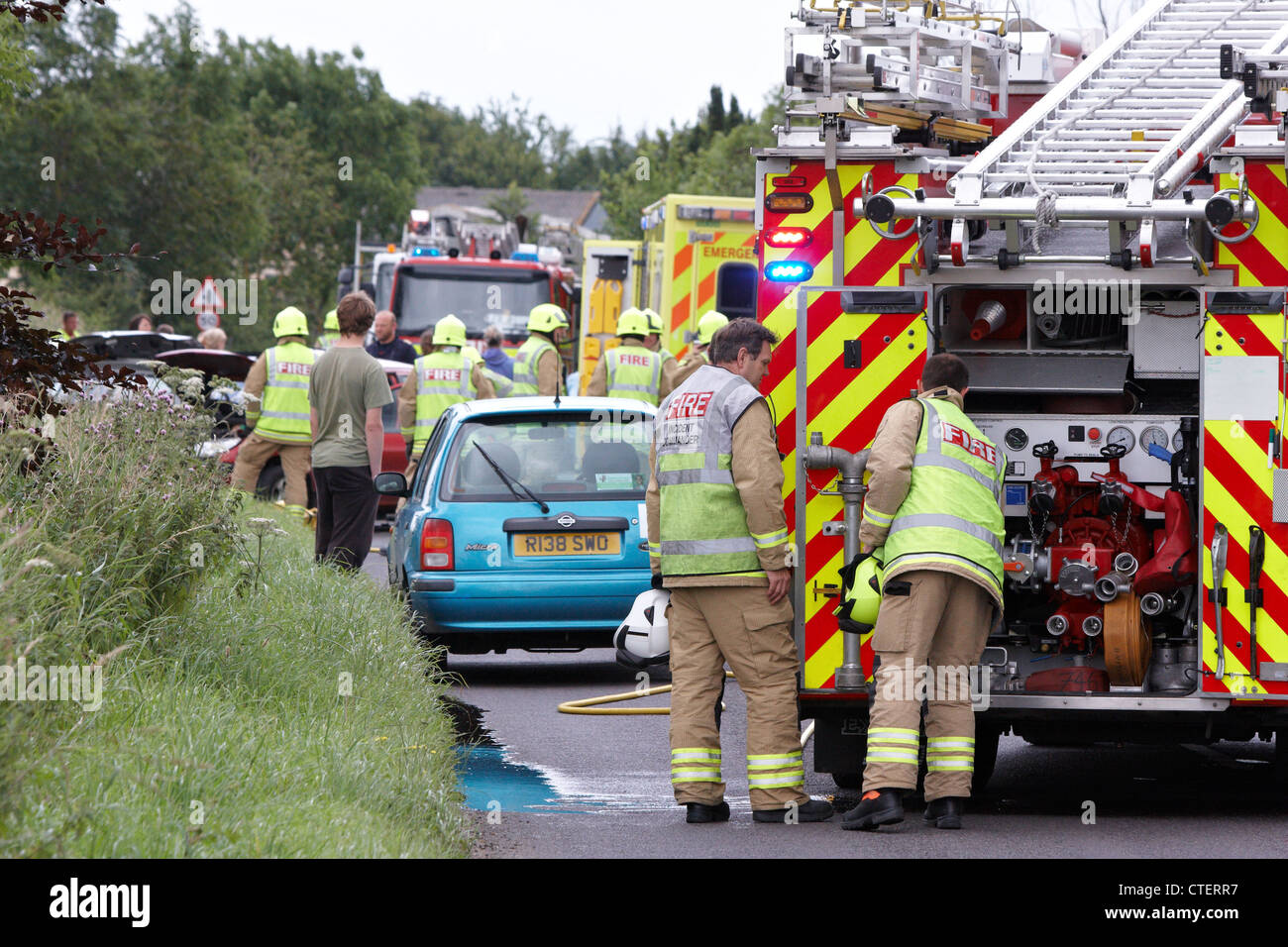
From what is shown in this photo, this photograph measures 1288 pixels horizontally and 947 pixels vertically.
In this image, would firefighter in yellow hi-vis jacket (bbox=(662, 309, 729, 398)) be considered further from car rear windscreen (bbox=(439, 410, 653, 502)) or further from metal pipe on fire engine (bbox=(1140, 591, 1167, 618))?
metal pipe on fire engine (bbox=(1140, 591, 1167, 618))

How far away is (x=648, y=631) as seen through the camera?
8.02 m

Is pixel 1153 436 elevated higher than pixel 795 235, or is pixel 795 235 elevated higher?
pixel 795 235

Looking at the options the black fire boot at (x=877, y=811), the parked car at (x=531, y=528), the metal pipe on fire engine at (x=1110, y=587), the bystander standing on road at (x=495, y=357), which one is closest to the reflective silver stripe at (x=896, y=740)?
the black fire boot at (x=877, y=811)

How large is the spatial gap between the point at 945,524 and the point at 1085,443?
1.03m

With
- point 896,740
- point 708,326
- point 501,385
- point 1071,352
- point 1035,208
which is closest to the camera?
point 1035,208

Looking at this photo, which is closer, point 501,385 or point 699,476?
point 699,476

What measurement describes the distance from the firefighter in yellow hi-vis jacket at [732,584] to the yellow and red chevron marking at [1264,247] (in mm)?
1715

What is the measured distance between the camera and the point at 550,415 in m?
11.5

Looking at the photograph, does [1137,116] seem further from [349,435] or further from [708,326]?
[708,326]

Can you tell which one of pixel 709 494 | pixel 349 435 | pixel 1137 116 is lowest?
pixel 349 435

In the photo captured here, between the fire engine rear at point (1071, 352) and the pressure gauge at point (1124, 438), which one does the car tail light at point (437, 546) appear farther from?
the pressure gauge at point (1124, 438)

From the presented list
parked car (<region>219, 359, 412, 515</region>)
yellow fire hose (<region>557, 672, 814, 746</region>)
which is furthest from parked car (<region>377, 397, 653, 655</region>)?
parked car (<region>219, 359, 412, 515</region>)

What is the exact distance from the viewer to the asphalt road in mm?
6973

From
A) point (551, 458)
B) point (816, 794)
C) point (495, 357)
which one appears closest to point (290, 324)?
point (495, 357)
